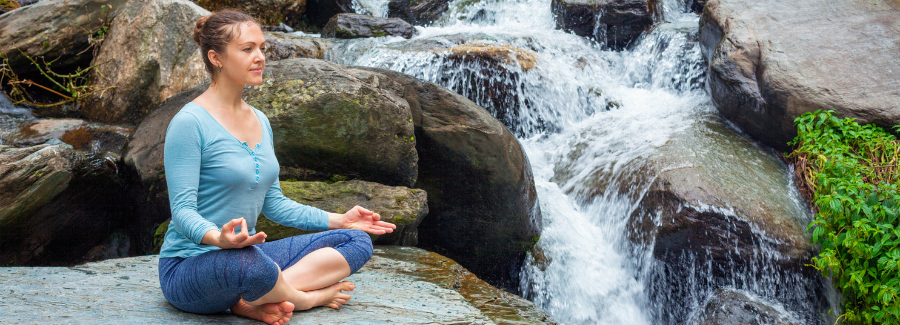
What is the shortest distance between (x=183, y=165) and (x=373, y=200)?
85.7 inches

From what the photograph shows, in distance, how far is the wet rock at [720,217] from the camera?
4828mm

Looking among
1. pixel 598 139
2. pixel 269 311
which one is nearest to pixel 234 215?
pixel 269 311

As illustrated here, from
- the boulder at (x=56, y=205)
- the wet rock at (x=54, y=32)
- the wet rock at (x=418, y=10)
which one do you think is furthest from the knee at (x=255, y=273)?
the wet rock at (x=418, y=10)

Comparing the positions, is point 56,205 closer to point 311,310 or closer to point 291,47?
point 311,310

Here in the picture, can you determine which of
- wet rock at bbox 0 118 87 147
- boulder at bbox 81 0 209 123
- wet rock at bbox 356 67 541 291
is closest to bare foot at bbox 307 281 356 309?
wet rock at bbox 356 67 541 291

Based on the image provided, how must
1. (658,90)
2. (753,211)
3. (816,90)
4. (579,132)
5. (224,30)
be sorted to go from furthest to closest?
(658,90), (579,132), (816,90), (753,211), (224,30)

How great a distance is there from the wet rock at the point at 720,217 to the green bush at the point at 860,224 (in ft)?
0.65

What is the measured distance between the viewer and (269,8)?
37.1ft

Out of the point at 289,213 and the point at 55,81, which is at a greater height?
the point at 55,81

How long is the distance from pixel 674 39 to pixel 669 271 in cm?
558

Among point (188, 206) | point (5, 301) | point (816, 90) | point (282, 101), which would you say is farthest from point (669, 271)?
point (5, 301)

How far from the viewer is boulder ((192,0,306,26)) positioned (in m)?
10.6

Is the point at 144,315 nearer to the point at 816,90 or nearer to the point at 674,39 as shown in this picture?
the point at 816,90

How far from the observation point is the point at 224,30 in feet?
7.55
